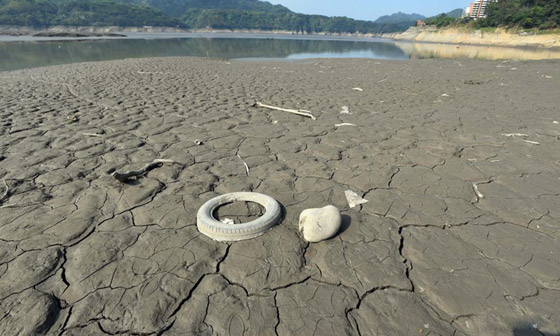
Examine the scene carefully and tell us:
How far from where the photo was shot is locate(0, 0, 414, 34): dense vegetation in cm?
7756

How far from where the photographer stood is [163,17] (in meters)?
102

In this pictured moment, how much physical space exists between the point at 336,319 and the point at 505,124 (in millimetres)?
5726

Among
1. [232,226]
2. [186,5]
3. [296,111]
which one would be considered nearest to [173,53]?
[296,111]

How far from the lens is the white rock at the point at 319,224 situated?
2.34 meters

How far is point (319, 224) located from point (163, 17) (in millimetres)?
121189

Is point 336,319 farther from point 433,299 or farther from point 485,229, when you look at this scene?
point 485,229

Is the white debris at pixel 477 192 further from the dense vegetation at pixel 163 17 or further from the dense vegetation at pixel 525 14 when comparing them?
the dense vegetation at pixel 163 17

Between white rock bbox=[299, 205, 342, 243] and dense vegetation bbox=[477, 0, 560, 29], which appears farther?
dense vegetation bbox=[477, 0, 560, 29]

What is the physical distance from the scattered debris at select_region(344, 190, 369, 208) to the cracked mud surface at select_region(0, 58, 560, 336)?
11 cm

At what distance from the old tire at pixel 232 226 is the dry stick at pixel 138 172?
1.17 meters

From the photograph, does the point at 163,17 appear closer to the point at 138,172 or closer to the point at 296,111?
the point at 296,111

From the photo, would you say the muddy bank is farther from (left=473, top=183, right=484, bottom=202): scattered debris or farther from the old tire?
the old tire

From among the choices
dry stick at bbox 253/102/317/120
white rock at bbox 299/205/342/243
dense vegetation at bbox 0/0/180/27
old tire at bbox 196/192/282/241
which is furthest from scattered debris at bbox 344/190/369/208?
dense vegetation at bbox 0/0/180/27

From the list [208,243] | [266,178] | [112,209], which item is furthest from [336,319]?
[112,209]
